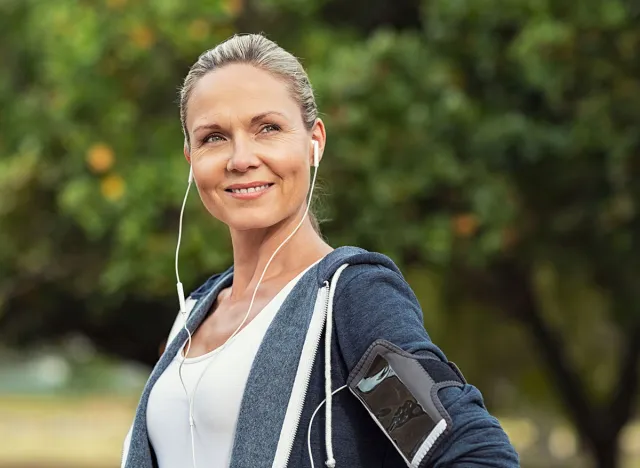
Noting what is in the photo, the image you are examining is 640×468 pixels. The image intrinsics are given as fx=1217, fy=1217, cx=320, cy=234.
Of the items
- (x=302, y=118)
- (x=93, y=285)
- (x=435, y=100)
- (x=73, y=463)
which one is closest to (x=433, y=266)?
(x=435, y=100)

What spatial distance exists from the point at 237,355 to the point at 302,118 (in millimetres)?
499

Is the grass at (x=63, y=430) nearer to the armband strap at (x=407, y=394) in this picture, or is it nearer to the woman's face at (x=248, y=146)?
the woman's face at (x=248, y=146)

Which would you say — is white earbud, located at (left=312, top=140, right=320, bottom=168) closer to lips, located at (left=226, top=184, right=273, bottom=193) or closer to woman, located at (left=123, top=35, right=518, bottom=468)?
woman, located at (left=123, top=35, right=518, bottom=468)

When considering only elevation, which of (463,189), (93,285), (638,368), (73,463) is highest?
(463,189)

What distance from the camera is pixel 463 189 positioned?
10.4 m

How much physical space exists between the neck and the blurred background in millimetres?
6741

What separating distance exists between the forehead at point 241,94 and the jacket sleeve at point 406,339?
388 millimetres

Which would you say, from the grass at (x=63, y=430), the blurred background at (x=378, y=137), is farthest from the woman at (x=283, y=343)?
the grass at (x=63, y=430)

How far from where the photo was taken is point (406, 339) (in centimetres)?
206

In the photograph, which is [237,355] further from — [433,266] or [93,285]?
[93,285]

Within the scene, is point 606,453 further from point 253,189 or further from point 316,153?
point 253,189

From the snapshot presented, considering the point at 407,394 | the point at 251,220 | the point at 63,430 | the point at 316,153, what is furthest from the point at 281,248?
the point at 63,430

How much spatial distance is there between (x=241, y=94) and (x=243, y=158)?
125mm

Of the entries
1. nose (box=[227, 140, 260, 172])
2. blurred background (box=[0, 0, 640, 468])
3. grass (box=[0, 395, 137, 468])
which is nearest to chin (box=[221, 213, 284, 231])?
nose (box=[227, 140, 260, 172])
